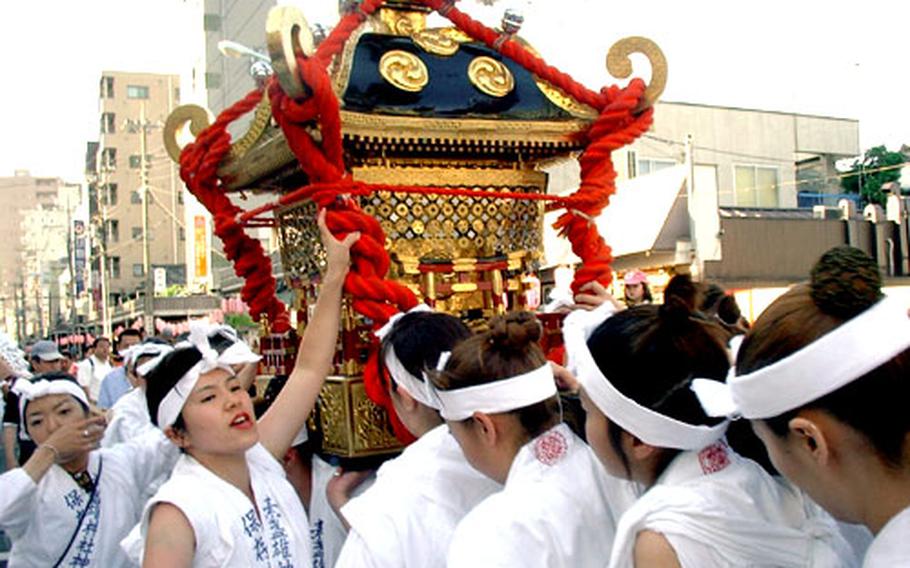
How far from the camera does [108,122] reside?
54719mm

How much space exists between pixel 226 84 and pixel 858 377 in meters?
35.8

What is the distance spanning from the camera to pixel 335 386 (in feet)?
9.12

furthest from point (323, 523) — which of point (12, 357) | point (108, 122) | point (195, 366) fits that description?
point (108, 122)

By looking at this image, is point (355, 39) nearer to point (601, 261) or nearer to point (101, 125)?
point (601, 261)

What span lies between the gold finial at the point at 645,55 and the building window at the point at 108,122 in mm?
57145

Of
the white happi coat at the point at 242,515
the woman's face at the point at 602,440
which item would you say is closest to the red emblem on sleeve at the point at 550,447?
the woman's face at the point at 602,440

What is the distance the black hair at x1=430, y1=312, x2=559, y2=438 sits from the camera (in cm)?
186

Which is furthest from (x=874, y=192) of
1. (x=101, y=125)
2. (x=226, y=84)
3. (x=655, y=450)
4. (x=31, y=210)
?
(x=31, y=210)

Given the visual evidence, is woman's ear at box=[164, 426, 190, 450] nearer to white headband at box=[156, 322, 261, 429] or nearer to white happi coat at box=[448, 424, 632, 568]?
white headband at box=[156, 322, 261, 429]

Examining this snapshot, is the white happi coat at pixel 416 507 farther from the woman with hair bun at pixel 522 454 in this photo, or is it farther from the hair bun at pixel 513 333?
the hair bun at pixel 513 333

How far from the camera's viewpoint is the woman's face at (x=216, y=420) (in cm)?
230

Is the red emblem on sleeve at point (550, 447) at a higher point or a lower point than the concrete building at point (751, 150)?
lower

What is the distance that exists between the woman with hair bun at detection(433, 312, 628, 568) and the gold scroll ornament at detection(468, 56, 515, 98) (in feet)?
3.48

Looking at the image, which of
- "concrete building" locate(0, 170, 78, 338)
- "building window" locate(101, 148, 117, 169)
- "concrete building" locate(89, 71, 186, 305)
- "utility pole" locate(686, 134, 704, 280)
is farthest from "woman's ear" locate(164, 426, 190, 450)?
"concrete building" locate(0, 170, 78, 338)
